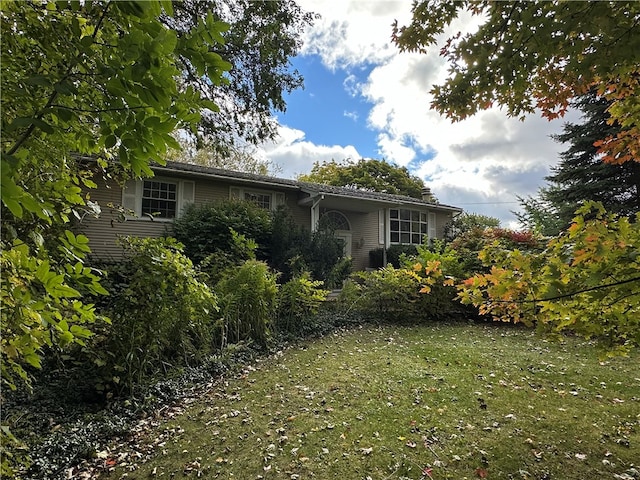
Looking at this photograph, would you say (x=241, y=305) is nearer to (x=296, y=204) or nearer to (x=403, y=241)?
(x=296, y=204)

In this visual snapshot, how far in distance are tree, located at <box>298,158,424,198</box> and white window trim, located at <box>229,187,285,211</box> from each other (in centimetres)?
1789

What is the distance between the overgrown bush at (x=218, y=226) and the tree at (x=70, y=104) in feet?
29.3

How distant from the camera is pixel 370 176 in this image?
31359mm

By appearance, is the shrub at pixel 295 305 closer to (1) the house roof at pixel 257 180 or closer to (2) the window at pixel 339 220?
(1) the house roof at pixel 257 180

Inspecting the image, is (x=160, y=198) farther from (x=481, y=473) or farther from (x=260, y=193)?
(x=481, y=473)

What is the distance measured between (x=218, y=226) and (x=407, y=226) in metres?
10.1

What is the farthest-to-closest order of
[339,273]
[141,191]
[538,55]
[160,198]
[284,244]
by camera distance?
[160,198], [141,191], [339,273], [284,244], [538,55]

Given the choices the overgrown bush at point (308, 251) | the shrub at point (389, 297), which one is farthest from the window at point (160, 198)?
the shrub at point (389, 297)

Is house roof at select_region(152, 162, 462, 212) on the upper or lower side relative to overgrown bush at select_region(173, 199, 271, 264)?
upper

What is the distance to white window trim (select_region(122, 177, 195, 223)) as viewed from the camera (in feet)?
37.1

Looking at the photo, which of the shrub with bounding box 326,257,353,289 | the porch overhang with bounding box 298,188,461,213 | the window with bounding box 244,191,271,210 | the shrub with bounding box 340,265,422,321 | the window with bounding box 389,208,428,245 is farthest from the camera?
the window with bounding box 389,208,428,245

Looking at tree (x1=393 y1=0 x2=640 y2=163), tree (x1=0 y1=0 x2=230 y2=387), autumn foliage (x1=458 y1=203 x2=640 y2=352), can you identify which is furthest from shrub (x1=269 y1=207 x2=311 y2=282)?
tree (x1=0 y1=0 x2=230 y2=387)

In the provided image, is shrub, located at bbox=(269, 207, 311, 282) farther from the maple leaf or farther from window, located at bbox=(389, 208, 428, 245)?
the maple leaf

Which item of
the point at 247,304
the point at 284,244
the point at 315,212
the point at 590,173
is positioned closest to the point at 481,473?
the point at 247,304
